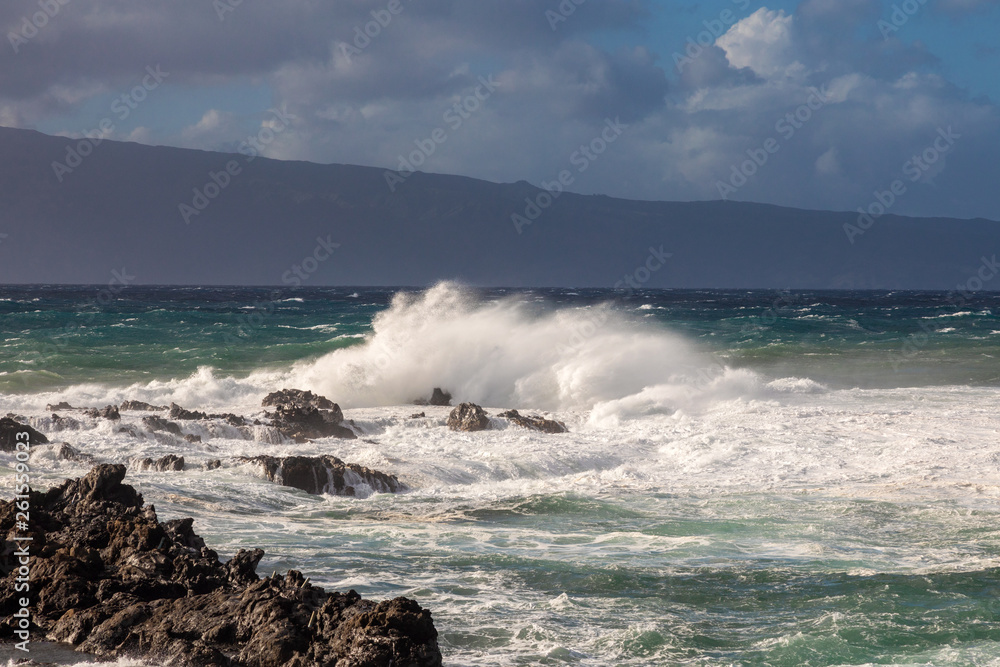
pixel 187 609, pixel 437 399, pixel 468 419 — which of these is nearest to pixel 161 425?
pixel 468 419

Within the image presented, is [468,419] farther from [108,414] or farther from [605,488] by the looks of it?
[108,414]

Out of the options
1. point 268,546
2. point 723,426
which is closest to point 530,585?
point 268,546

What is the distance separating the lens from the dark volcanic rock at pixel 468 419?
19.3m

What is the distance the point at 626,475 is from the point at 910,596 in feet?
22.8

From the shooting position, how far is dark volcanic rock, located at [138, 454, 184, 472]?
47.9ft

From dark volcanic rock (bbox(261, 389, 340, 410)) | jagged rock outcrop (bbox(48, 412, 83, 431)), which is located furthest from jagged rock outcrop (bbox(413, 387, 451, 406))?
jagged rock outcrop (bbox(48, 412, 83, 431))

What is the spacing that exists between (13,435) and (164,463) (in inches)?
108

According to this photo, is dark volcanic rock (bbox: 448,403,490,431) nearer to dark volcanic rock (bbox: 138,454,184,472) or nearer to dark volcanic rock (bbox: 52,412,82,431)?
dark volcanic rock (bbox: 138,454,184,472)

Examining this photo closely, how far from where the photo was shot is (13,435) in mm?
15422

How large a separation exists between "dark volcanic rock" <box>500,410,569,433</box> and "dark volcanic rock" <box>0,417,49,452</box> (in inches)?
345

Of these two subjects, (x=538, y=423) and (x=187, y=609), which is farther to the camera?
(x=538, y=423)

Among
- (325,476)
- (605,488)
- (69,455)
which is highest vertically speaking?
(69,455)

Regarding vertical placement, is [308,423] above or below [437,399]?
below

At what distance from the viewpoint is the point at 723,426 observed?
19562mm
